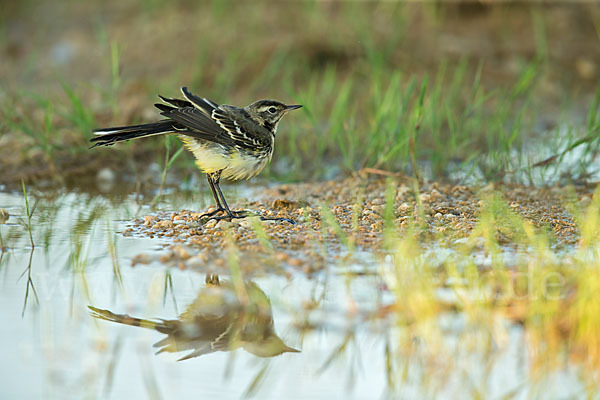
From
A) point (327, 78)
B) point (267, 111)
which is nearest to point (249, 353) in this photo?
point (267, 111)

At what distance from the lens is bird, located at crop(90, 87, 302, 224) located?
605cm

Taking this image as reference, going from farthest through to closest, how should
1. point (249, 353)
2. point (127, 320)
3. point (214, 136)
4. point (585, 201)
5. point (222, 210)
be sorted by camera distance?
1. point (585, 201)
2. point (222, 210)
3. point (214, 136)
4. point (127, 320)
5. point (249, 353)

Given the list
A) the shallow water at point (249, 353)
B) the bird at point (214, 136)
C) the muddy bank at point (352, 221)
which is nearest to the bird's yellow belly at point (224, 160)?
the bird at point (214, 136)

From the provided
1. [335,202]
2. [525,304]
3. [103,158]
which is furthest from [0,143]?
[525,304]

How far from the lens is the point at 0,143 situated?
8.53 m

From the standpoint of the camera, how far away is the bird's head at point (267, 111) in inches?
273

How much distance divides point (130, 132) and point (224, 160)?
0.81 metres

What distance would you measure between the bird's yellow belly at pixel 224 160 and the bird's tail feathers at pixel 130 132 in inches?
13.9

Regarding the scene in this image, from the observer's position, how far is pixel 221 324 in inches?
169

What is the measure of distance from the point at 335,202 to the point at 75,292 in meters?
2.82

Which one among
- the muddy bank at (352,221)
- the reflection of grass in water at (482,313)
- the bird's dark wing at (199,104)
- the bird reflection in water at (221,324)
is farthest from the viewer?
the bird's dark wing at (199,104)

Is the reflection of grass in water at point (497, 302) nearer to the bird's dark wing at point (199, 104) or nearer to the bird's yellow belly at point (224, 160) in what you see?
the bird's yellow belly at point (224, 160)

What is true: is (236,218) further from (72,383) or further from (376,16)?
(376,16)

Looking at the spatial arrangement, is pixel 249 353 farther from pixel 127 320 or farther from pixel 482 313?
pixel 482 313
